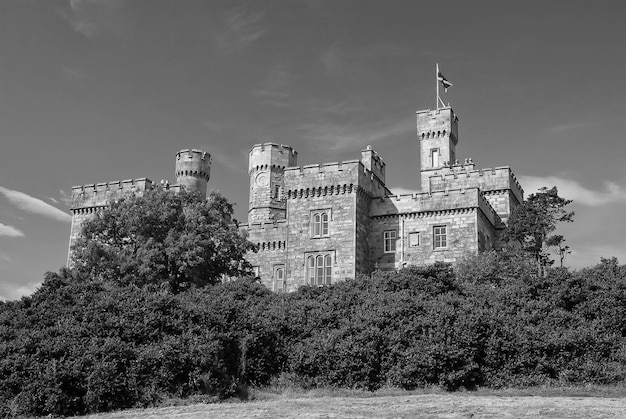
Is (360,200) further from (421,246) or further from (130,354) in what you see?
(130,354)

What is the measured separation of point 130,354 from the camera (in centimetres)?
2023

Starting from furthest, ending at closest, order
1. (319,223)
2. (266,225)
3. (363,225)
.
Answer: (266,225), (363,225), (319,223)

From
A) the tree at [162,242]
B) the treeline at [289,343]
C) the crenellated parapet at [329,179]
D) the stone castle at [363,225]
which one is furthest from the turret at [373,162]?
the treeline at [289,343]

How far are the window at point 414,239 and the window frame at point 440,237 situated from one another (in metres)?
1.03

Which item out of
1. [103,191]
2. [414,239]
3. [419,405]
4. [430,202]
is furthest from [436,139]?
[419,405]

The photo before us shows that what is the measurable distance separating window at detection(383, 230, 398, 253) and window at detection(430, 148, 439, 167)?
1588 centimetres

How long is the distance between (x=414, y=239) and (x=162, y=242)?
617 inches

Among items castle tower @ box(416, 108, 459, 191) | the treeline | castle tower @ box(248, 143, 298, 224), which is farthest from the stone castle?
the treeline

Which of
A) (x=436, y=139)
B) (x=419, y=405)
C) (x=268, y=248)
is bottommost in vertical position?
A: (x=419, y=405)

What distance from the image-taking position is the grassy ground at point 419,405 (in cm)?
1628

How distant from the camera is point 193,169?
5947cm

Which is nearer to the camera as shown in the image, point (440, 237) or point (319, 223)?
point (440, 237)

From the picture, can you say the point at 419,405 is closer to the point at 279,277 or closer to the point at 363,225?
the point at 363,225

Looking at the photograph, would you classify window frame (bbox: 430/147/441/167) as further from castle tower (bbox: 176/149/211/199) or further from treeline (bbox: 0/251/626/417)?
treeline (bbox: 0/251/626/417)
